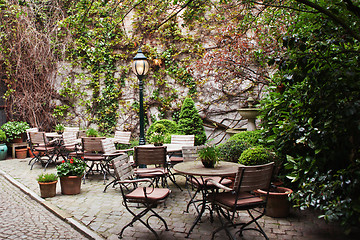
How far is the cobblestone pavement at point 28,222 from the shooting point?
13.0 ft

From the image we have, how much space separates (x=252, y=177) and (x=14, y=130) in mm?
9676

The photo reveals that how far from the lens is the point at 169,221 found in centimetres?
438

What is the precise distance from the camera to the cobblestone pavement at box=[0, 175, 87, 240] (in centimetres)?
397

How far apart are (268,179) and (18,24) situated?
11.4 m

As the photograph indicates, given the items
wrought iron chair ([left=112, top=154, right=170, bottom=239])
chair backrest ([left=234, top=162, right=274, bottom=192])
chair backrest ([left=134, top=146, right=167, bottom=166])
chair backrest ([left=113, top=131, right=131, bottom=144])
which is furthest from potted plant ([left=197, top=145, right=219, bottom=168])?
chair backrest ([left=113, top=131, right=131, bottom=144])

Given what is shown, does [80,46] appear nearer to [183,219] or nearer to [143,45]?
[143,45]

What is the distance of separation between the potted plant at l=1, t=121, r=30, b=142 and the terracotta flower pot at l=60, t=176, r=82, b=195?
576cm

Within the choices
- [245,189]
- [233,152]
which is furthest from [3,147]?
[245,189]

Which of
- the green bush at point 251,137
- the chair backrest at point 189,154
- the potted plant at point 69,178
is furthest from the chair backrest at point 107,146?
the green bush at point 251,137

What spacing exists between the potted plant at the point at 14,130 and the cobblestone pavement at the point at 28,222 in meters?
5.09

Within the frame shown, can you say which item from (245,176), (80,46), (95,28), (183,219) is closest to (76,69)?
(80,46)

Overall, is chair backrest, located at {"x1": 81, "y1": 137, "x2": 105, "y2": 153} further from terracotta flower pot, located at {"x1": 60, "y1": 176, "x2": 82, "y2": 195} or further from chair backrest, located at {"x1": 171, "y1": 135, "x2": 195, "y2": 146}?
chair backrest, located at {"x1": 171, "y1": 135, "x2": 195, "y2": 146}

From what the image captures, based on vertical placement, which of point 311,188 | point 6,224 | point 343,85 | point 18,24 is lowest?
point 6,224

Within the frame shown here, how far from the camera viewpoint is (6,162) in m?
9.56
